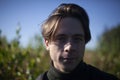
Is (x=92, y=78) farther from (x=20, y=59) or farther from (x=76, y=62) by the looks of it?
(x=20, y=59)

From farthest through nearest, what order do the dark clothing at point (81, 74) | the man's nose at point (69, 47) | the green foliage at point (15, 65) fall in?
1. the green foliage at point (15, 65)
2. the dark clothing at point (81, 74)
3. the man's nose at point (69, 47)

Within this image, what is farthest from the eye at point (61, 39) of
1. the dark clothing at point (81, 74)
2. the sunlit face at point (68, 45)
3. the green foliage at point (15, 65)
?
the green foliage at point (15, 65)

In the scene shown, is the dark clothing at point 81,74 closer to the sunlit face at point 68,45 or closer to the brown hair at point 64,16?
the sunlit face at point 68,45

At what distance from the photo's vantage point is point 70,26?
2779 mm

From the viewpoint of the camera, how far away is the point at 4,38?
6.97 meters

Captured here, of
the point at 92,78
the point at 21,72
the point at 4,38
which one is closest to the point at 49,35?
the point at 92,78

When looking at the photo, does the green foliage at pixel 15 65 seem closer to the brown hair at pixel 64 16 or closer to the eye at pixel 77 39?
the brown hair at pixel 64 16

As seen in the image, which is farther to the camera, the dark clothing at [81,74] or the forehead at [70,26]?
the dark clothing at [81,74]

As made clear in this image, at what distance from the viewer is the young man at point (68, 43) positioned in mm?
2770

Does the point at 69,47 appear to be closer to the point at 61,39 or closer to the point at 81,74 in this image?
the point at 61,39

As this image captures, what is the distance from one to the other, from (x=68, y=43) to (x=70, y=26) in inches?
6.8

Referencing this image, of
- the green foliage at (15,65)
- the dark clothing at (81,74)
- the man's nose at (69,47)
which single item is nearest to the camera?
the man's nose at (69,47)

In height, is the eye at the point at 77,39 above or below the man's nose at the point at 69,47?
above

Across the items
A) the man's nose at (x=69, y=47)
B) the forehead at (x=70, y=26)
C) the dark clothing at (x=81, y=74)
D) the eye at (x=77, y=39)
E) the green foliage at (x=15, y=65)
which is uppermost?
the forehead at (x=70, y=26)
